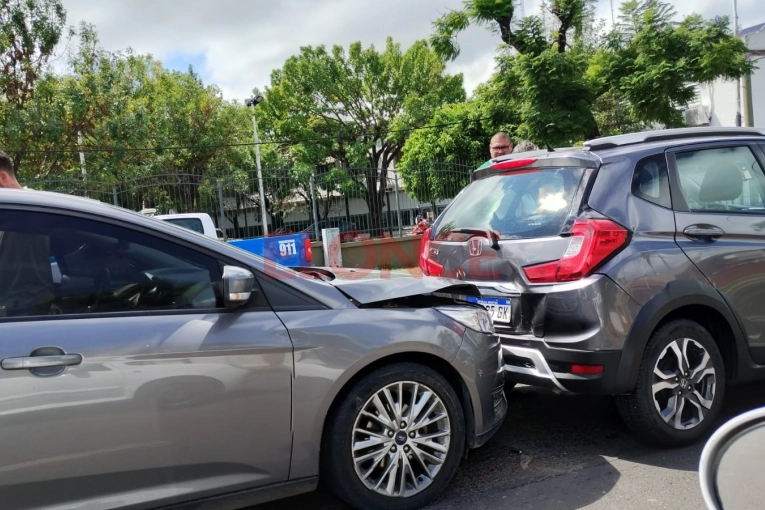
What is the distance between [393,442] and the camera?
2.96 meters

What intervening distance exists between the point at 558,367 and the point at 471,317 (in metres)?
0.64

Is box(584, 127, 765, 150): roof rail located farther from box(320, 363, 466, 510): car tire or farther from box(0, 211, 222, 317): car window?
box(0, 211, 222, 317): car window

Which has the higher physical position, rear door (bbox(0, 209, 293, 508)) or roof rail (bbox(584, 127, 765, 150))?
roof rail (bbox(584, 127, 765, 150))

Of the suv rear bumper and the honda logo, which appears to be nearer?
the suv rear bumper

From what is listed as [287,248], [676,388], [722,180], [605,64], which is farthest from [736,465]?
[605,64]

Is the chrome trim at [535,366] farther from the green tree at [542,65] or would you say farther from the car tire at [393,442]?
Result: the green tree at [542,65]

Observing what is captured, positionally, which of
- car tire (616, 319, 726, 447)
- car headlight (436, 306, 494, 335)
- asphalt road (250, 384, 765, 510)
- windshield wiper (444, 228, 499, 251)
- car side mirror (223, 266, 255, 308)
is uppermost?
windshield wiper (444, 228, 499, 251)

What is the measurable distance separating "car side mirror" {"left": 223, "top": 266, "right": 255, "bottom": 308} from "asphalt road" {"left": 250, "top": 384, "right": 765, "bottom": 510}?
126cm

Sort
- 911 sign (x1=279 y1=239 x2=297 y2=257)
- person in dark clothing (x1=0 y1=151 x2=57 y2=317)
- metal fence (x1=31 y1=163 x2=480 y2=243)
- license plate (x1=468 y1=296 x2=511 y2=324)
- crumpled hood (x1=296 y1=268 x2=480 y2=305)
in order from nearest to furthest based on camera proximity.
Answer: person in dark clothing (x1=0 y1=151 x2=57 y2=317)
crumpled hood (x1=296 y1=268 x2=480 y2=305)
license plate (x1=468 y1=296 x2=511 y2=324)
911 sign (x1=279 y1=239 x2=297 y2=257)
metal fence (x1=31 y1=163 x2=480 y2=243)

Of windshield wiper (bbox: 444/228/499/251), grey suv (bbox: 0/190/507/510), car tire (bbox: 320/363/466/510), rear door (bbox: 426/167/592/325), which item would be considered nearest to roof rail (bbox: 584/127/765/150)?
rear door (bbox: 426/167/592/325)

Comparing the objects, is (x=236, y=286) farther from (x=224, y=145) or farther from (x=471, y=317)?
(x=224, y=145)

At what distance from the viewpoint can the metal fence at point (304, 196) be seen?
12.7 meters

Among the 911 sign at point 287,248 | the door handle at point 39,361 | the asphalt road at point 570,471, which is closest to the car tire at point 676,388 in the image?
the asphalt road at point 570,471

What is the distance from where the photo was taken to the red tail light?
3.38 m
